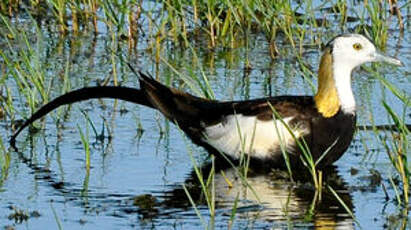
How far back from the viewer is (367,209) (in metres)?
7.59

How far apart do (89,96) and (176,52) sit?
9.18 ft

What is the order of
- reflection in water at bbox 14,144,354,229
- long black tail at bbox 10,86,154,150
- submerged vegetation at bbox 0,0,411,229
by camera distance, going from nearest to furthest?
reflection in water at bbox 14,144,354,229, long black tail at bbox 10,86,154,150, submerged vegetation at bbox 0,0,411,229

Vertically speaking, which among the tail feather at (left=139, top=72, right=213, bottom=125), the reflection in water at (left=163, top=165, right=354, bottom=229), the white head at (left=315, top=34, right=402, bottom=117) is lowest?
the reflection in water at (left=163, top=165, right=354, bottom=229)

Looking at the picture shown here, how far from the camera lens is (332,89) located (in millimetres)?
8781

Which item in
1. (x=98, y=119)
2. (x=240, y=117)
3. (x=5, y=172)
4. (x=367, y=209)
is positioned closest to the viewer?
(x=367, y=209)

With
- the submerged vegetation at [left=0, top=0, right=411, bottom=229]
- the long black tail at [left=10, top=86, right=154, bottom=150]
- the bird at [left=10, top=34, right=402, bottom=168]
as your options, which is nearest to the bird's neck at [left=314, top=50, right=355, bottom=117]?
the bird at [left=10, top=34, right=402, bottom=168]

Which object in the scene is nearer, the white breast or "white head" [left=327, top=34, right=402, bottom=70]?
the white breast

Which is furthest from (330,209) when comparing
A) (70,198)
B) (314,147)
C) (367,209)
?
(70,198)

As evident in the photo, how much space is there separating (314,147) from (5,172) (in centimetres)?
195

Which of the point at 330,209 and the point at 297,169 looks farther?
the point at 297,169

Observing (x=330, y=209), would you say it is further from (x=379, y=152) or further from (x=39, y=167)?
(x=39, y=167)

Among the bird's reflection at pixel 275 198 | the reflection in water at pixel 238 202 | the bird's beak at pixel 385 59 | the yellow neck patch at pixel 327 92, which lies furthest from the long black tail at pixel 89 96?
the bird's beak at pixel 385 59

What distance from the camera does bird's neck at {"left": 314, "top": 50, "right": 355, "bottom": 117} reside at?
342 inches

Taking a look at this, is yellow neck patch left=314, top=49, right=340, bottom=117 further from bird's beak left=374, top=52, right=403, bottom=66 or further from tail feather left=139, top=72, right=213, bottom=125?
tail feather left=139, top=72, right=213, bottom=125
